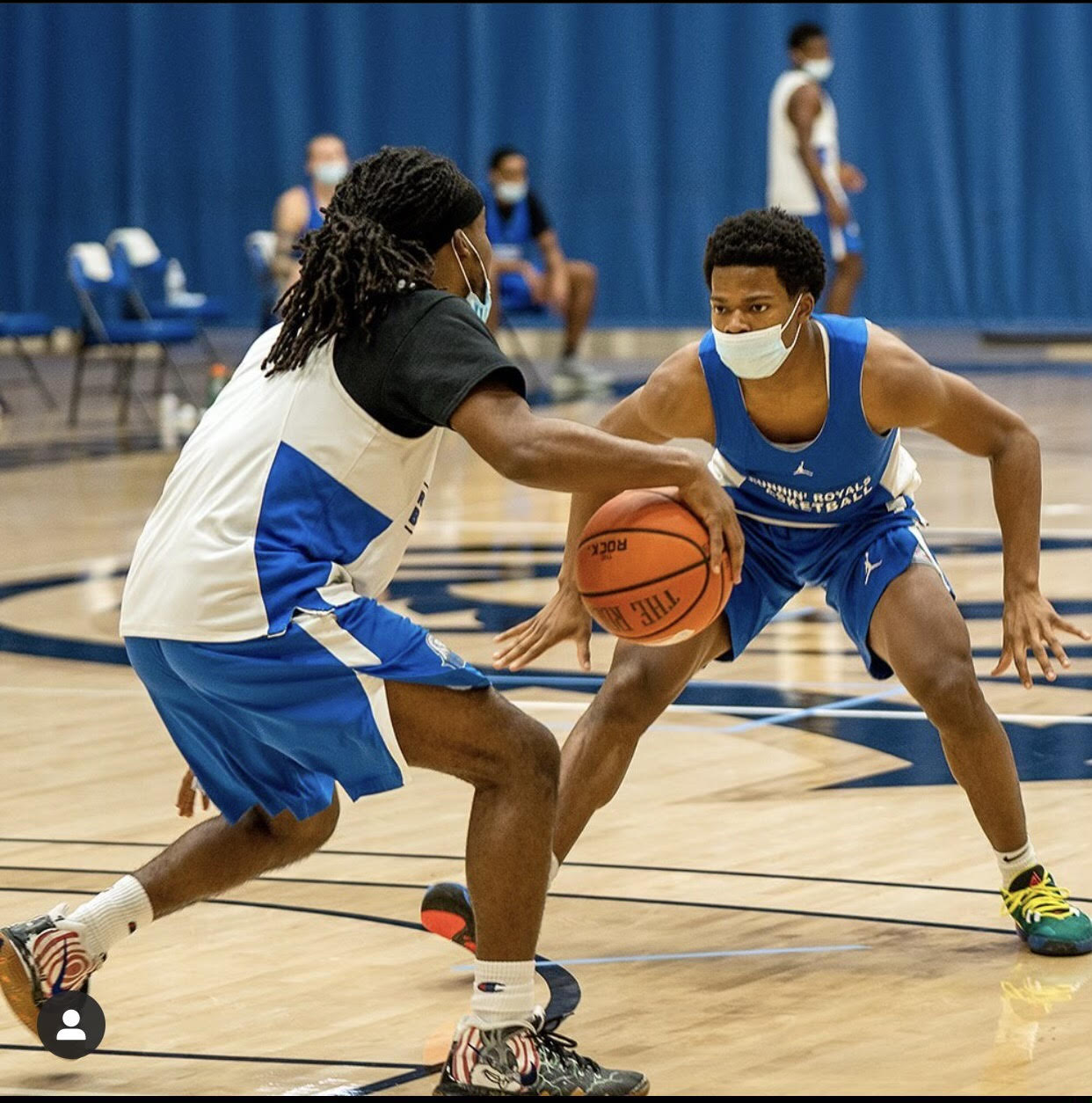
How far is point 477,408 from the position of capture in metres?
3.14

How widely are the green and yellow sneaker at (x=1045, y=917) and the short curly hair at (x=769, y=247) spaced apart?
1114mm

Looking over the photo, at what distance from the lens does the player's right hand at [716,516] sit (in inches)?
132

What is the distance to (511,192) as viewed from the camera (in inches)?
545

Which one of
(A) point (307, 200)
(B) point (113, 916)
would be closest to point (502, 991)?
(B) point (113, 916)

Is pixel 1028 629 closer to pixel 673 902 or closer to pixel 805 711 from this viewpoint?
pixel 673 902

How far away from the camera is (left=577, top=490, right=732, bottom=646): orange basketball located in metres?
3.58

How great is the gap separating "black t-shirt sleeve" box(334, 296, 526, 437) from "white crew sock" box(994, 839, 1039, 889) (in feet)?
4.39

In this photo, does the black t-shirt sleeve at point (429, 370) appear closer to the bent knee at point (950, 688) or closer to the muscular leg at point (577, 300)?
the bent knee at point (950, 688)

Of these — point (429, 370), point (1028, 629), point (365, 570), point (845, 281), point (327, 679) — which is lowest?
point (845, 281)

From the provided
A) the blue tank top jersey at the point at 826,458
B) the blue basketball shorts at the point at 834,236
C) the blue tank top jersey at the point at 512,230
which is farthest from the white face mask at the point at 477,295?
the blue tank top jersey at the point at 512,230

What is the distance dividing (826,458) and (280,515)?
1223mm

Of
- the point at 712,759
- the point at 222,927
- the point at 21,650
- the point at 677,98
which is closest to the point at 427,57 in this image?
the point at 677,98

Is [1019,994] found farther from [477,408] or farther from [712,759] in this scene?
[712,759]

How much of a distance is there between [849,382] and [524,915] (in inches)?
51.8
